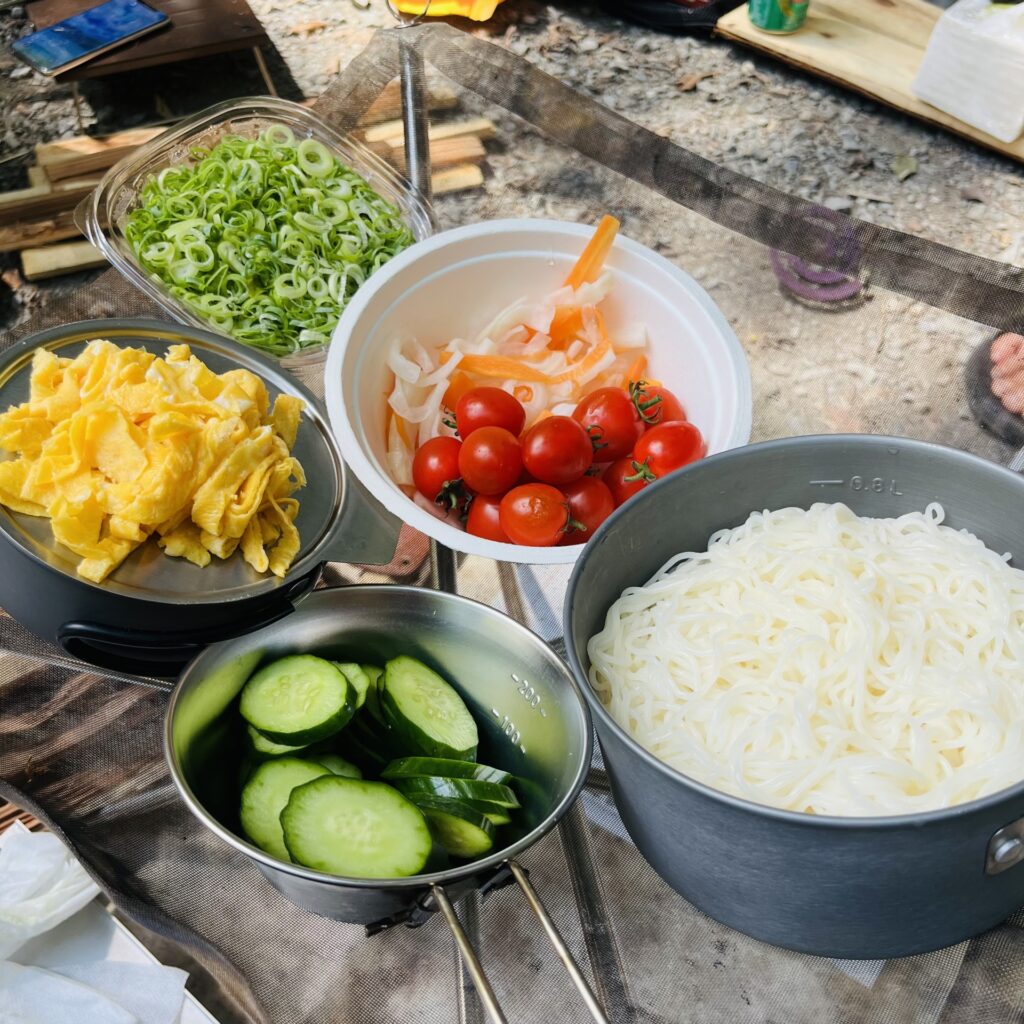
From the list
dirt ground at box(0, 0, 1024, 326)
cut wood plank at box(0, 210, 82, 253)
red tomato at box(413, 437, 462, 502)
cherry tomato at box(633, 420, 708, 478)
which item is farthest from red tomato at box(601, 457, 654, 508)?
cut wood plank at box(0, 210, 82, 253)

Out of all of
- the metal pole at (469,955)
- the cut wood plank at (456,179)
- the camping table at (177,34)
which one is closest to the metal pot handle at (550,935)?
the metal pole at (469,955)

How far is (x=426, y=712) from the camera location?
1188mm

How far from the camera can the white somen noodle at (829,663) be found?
1020 millimetres

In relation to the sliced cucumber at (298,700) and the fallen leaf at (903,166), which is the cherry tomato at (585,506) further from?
the fallen leaf at (903,166)

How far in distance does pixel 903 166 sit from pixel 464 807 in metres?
3.22

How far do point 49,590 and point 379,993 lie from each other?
567 mm

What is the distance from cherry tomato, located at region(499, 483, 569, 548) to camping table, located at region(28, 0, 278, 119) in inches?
108

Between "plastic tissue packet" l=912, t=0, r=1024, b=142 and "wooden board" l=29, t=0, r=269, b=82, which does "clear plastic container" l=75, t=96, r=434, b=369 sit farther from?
"plastic tissue packet" l=912, t=0, r=1024, b=142

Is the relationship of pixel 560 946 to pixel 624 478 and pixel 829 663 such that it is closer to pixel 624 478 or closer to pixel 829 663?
pixel 829 663

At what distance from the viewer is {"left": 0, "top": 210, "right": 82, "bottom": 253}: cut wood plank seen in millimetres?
3289

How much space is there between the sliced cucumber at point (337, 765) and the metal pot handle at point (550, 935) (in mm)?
212

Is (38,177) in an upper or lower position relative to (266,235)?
lower

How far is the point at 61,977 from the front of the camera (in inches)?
51.3

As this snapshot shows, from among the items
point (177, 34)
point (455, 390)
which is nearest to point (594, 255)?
point (455, 390)
